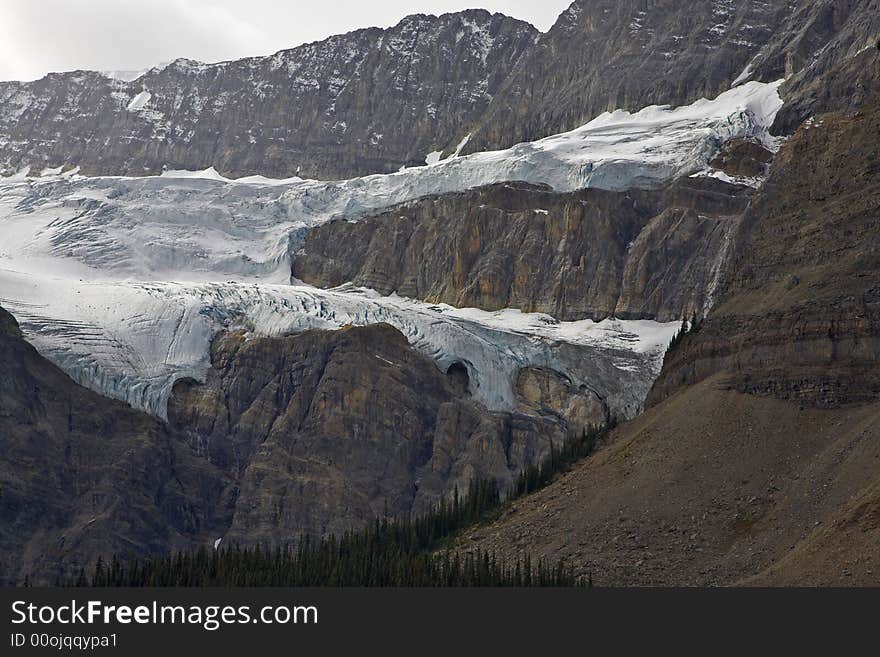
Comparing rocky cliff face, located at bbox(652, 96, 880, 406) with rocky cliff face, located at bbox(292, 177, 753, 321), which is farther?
rocky cliff face, located at bbox(292, 177, 753, 321)

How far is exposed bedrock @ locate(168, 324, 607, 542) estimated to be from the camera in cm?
14900

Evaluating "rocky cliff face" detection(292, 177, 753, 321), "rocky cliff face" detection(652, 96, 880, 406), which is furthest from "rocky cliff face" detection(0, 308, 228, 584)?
"rocky cliff face" detection(652, 96, 880, 406)

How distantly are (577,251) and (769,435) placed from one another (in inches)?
3599

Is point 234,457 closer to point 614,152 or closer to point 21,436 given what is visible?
point 21,436

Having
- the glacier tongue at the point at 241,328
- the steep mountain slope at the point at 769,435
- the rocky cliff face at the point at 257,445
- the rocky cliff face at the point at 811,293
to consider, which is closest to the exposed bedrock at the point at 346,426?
the rocky cliff face at the point at 257,445

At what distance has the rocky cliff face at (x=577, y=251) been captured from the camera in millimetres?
176250

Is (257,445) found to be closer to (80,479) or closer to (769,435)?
(80,479)

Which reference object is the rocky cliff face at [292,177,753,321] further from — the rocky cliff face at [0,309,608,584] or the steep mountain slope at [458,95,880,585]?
the steep mountain slope at [458,95,880,585]

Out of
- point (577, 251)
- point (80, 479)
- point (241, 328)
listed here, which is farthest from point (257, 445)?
point (577, 251)

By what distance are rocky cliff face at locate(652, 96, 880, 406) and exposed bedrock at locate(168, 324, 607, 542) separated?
3735 centimetres

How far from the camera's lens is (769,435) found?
96.9m

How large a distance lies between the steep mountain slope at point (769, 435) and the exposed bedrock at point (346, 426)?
38.3 meters

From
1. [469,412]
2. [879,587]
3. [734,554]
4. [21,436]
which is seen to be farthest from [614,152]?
[879,587]

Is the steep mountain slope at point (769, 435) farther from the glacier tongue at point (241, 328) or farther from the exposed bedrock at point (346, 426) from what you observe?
the glacier tongue at point (241, 328)
